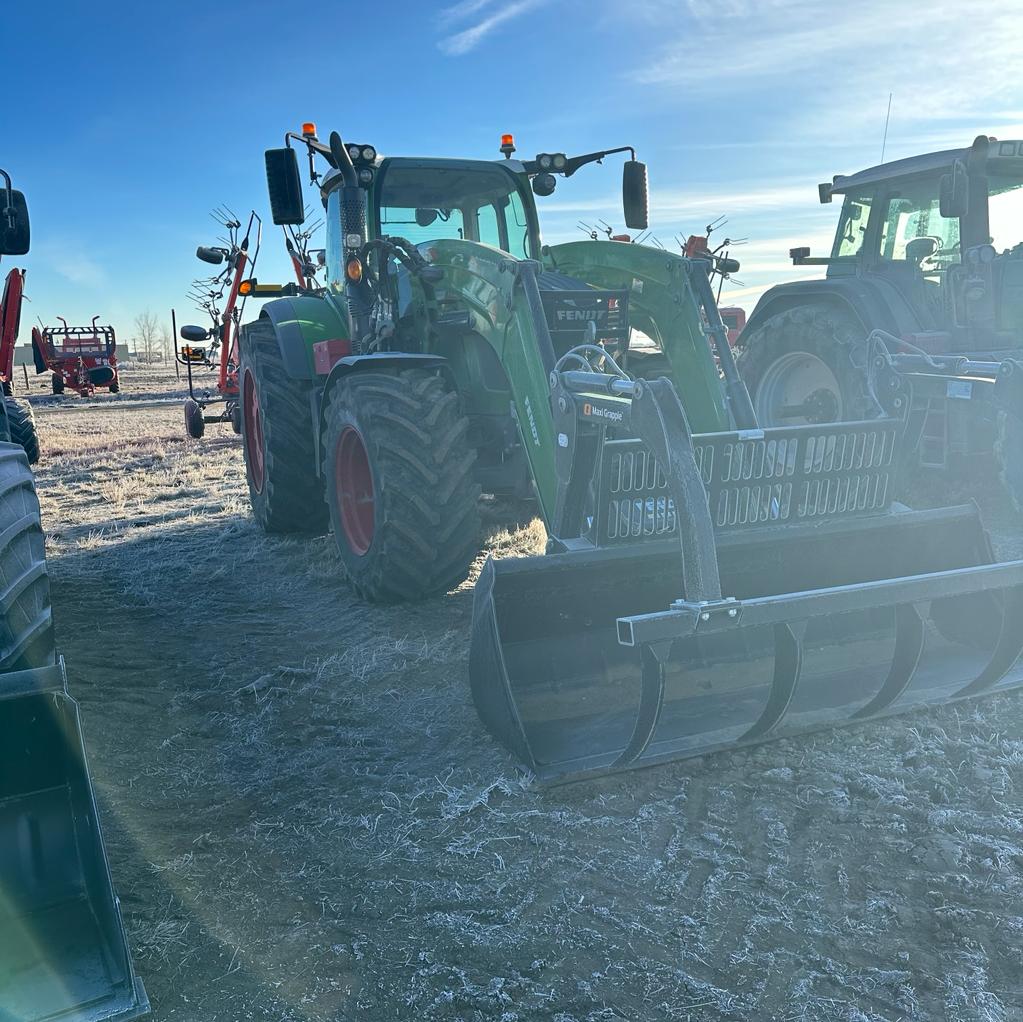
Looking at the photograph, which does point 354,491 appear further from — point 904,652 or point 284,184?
point 904,652

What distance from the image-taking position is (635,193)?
20.0 feet

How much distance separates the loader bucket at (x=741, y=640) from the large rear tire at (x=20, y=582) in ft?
4.67

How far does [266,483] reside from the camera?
7.15 meters

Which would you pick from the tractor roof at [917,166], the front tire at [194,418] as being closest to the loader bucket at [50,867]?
the tractor roof at [917,166]

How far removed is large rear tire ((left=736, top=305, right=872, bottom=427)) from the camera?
25.8 ft

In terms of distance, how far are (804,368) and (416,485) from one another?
4928mm

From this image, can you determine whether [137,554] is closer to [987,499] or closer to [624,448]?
[624,448]

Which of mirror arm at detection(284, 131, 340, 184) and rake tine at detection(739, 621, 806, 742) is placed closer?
rake tine at detection(739, 621, 806, 742)

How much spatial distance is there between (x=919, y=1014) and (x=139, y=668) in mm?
3781

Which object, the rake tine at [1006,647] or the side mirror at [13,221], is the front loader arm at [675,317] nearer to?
the rake tine at [1006,647]

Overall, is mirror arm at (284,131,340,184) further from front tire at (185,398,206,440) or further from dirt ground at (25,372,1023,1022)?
front tire at (185,398,206,440)

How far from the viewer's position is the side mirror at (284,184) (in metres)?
5.46

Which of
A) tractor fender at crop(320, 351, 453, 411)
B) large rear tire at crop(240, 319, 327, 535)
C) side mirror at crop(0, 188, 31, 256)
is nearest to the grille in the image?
tractor fender at crop(320, 351, 453, 411)

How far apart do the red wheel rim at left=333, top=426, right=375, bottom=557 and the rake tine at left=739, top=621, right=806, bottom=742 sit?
2.99 meters
